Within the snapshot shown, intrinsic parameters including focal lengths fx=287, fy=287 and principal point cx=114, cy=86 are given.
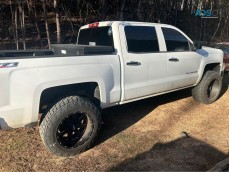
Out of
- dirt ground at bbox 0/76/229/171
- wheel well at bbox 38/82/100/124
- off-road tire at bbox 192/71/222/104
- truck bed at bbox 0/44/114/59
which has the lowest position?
dirt ground at bbox 0/76/229/171

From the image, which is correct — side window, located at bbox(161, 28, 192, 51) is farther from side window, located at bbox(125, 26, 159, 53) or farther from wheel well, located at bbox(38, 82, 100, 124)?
wheel well, located at bbox(38, 82, 100, 124)

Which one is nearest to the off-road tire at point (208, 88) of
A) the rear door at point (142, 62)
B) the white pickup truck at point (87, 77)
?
the white pickup truck at point (87, 77)

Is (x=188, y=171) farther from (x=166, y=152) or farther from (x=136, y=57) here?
(x=136, y=57)

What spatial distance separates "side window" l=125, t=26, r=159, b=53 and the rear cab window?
1.08 ft

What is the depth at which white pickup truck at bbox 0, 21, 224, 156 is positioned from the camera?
341 cm

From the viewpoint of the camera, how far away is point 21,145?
4.29 metres

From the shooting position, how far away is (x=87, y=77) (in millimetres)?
3932

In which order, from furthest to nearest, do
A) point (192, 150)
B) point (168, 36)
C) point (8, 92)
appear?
point (168, 36) → point (192, 150) → point (8, 92)

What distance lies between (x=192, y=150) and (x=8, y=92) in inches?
106

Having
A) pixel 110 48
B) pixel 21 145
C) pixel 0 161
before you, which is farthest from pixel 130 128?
pixel 0 161

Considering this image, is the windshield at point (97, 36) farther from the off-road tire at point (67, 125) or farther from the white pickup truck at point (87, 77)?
the off-road tire at point (67, 125)

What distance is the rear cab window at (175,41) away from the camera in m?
5.37

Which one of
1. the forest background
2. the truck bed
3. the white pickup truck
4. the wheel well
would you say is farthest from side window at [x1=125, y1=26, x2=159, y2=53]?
the forest background

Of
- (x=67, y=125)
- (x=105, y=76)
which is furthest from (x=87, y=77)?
(x=67, y=125)
